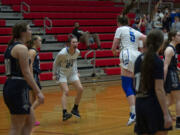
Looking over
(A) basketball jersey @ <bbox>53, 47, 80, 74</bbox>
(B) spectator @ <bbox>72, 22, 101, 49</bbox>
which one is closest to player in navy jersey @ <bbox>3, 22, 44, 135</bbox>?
(A) basketball jersey @ <bbox>53, 47, 80, 74</bbox>

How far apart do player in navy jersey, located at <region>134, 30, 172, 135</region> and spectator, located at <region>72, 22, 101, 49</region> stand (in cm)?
1360

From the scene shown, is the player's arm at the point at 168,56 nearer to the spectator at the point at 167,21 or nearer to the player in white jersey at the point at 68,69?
the player in white jersey at the point at 68,69

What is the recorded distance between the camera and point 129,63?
7301mm

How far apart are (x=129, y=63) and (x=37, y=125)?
2.23 meters

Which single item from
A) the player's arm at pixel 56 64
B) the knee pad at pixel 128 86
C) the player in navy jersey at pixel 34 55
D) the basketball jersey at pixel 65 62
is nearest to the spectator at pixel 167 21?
the basketball jersey at pixel 65 62

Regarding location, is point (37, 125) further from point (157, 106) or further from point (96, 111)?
point (157, 106)

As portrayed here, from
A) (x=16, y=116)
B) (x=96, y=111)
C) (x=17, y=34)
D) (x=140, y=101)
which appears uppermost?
(x=17, y=34)

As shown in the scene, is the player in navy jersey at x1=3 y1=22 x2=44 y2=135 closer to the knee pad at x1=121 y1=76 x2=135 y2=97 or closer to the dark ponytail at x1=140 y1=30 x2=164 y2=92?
the dark ponytail at x1=140 y1=30 x2=164 y2=92

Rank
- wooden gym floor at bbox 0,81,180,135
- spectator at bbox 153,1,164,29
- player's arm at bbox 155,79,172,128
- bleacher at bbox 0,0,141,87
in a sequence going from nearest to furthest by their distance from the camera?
player's arm at bbox 155,79,172,128 → wooden gym floor at bbox 0,81,180,135 → bleacher at bbox 0,0,141,87 → spectator at bbox 153,1,164,29

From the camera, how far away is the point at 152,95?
4223 millimetres

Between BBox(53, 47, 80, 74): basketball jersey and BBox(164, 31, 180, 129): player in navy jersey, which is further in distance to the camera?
BBox(53, 47, 80, 74): basketball jersey

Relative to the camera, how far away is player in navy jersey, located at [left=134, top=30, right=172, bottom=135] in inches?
163

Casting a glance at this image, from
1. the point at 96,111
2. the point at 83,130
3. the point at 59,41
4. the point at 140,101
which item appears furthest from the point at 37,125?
the point at 59,41

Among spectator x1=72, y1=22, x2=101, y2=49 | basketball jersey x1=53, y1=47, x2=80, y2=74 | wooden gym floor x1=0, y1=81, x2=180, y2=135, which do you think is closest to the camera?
wooden gym floor x1=0, y1=81, x2=180, y2=135
